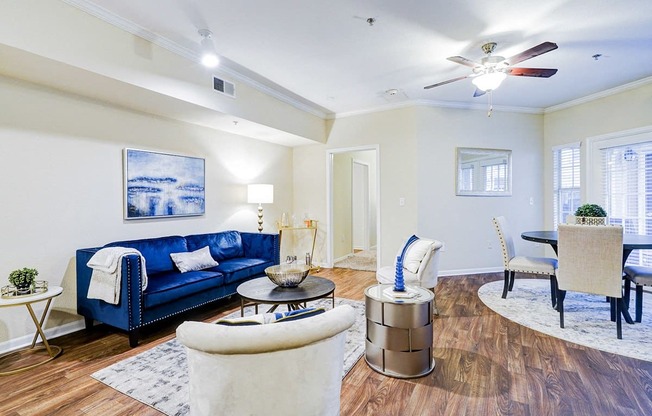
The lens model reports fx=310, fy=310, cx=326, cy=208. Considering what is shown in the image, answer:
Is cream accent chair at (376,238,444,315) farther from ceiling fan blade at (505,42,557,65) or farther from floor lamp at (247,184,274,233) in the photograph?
floor lamp at (247,184,274,233)

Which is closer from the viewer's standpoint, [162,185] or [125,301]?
[125,301]

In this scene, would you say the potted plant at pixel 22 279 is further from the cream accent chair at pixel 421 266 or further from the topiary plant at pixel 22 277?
the cream accent chair at pixel 421 266

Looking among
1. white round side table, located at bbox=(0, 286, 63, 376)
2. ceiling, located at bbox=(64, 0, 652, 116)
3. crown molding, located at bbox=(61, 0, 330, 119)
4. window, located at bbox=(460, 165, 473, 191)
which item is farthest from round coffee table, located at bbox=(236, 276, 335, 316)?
window, located at bbox=(460, 165, 473, 191)

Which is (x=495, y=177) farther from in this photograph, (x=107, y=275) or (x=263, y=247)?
(x=107, y=275)

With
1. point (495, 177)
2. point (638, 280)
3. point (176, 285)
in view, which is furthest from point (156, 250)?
point (495, 177)

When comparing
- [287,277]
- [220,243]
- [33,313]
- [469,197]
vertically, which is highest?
[469,197]

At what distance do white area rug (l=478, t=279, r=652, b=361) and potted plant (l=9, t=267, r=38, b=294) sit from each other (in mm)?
4250

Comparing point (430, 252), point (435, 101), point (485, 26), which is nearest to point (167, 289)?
point (430, 252)

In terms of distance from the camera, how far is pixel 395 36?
294 centimetres

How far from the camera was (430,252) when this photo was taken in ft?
9.80

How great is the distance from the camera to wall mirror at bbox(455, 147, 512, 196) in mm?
5027

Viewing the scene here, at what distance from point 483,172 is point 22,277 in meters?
5.73

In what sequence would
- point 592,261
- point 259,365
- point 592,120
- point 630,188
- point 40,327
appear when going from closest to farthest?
point 259,365 → point 40,327 → point 592,261 → point 630,188 → point 592,120

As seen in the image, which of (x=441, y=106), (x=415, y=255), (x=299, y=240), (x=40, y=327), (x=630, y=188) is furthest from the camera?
(x=299, y=240)
